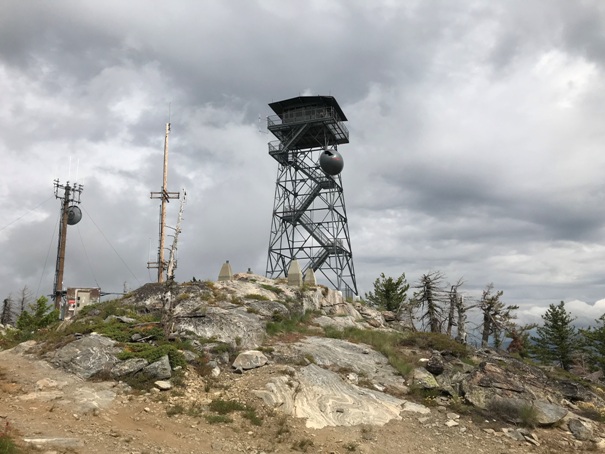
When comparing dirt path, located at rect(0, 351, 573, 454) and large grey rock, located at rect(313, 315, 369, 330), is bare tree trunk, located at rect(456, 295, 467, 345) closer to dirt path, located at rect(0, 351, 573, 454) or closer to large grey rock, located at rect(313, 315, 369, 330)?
large grey rock, located at rect(313, 315, 369, 330)

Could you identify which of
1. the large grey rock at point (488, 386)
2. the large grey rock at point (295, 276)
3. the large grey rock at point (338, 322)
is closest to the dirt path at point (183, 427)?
the large grey rock at point (488, 386)

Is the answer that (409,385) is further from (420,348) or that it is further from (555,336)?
(555,336)

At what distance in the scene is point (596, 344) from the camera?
2115 inches

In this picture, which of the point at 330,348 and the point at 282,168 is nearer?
the point at 330,348

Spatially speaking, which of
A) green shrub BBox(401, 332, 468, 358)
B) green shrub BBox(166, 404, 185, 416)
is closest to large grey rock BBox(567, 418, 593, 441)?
green shrub BBox(401, 332, 468, 358)

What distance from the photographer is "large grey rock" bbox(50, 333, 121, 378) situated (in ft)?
53.3

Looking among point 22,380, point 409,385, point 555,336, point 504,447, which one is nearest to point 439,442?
point 504,447

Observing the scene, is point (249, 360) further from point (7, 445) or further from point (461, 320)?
point (461, 320)

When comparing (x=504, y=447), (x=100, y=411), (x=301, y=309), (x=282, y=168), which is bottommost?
(x=504, y=447)

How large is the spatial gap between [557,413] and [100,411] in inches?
637

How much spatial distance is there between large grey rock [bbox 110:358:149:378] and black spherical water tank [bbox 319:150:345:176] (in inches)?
1153

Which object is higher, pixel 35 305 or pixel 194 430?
pixel 35 305

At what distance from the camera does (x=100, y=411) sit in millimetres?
13383

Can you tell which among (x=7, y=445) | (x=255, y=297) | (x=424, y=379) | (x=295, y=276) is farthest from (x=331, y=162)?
(x=7, y=445)
